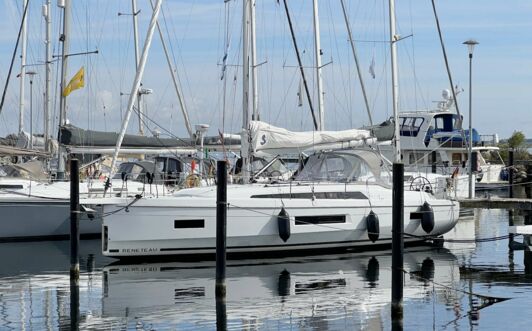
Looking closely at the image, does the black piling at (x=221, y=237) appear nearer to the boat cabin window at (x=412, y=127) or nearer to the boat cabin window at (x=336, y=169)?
the boat cabin window at (x=336, y=169)

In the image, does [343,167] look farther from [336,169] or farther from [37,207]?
[37,207]

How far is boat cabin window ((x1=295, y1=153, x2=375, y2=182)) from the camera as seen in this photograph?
24.9 metres

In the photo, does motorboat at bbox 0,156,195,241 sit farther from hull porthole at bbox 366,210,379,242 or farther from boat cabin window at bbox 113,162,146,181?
hull porthole at bbox 366,210,379,242

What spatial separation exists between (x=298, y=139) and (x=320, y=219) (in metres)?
2.92

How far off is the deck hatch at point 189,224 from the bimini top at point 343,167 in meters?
4.11

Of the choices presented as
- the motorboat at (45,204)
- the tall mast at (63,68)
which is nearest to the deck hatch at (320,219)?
the motorboat at (45,204)

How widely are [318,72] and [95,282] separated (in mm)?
15379

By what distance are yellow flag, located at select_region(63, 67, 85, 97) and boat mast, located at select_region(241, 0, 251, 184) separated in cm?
579

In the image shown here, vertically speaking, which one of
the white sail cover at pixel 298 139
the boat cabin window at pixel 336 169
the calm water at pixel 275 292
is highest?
the white sail cover at pixel 298 139

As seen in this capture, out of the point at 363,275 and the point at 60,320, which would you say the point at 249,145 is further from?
the point at 60,320

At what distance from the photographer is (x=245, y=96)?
24.8 meters

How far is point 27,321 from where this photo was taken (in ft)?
51.3

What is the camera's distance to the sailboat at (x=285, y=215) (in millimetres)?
21766

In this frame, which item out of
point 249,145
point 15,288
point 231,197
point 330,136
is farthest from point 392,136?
point 15,288
